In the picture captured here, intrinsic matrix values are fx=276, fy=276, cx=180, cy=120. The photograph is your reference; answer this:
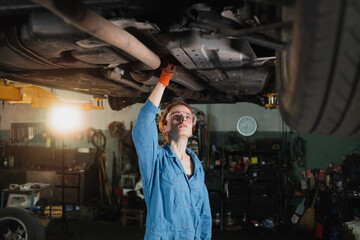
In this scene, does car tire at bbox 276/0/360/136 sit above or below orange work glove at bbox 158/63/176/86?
below

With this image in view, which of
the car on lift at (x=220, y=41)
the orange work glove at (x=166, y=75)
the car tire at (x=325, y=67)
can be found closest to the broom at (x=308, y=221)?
the car on lift at (x=220, y=41)

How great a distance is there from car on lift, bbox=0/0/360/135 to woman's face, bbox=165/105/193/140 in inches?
13.2

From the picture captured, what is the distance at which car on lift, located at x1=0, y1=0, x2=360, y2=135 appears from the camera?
773 millimetres

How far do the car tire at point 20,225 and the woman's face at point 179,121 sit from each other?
8.58 ft

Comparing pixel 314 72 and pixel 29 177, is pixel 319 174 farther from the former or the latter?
pixel 29 177

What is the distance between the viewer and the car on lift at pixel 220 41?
773 millimetres

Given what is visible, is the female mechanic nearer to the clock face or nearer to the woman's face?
the woman's face

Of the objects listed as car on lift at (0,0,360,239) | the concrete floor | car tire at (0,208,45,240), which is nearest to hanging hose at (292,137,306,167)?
the concrete floor

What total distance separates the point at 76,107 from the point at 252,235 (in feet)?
13.8

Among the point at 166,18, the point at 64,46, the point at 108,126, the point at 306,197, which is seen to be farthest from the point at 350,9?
the point at 108,126

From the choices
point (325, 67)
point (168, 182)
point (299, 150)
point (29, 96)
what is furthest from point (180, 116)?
point (299, 150)

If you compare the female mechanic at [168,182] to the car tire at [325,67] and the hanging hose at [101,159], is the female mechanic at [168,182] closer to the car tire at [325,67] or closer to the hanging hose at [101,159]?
the car tire at [325,67]

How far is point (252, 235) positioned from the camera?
5.60 meters

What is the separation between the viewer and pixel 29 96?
3184 mm
